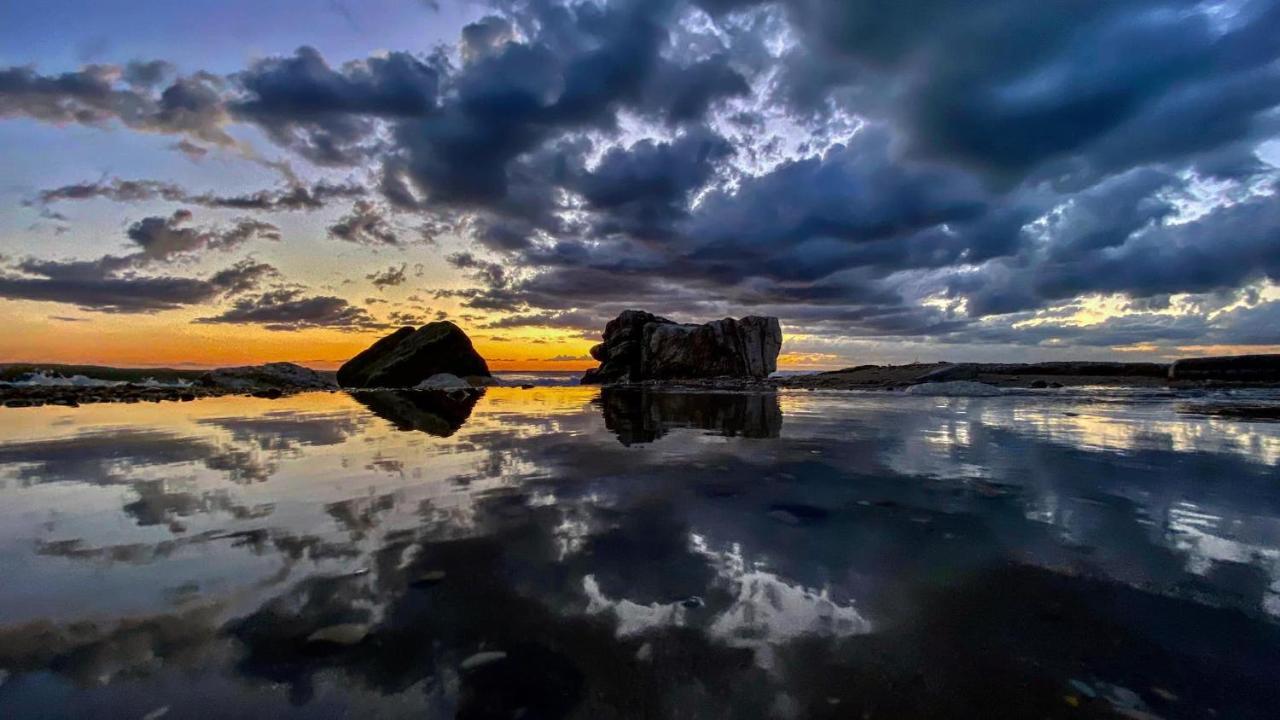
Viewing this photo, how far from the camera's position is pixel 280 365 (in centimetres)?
3362

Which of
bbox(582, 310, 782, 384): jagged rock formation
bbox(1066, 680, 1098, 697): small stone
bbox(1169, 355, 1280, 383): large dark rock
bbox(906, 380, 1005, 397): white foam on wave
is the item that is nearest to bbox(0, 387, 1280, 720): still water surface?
bbox(1066, 680, 1098, 697): small stone

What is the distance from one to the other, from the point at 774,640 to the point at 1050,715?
1.11 meters

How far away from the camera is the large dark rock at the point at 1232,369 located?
1247 inches

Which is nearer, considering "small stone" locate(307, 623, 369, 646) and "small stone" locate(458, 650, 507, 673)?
"small stone" locate(458, 650, 507, 673)

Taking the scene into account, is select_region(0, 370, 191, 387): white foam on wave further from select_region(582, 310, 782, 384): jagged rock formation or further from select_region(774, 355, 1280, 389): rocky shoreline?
select_region(774, 355, 1280, 389): rocky shoreline

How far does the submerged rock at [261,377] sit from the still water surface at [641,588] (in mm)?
28092

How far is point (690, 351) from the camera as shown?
48906 mm

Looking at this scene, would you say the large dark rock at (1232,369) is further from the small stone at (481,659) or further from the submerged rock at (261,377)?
the submerged rock at (261,377)

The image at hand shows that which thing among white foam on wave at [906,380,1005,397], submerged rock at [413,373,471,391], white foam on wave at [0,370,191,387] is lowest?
white foam on wave at [906,380,1005,397]

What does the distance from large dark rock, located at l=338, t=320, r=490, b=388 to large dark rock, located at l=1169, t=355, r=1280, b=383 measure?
4910 cm

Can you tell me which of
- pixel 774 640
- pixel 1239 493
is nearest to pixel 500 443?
pixel 774 640

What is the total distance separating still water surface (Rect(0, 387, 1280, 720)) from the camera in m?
2.29

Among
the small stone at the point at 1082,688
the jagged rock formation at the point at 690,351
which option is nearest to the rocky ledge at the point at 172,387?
the jagged rock formation at the point at 690,351

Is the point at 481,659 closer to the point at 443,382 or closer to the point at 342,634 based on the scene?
the point at 342,634
